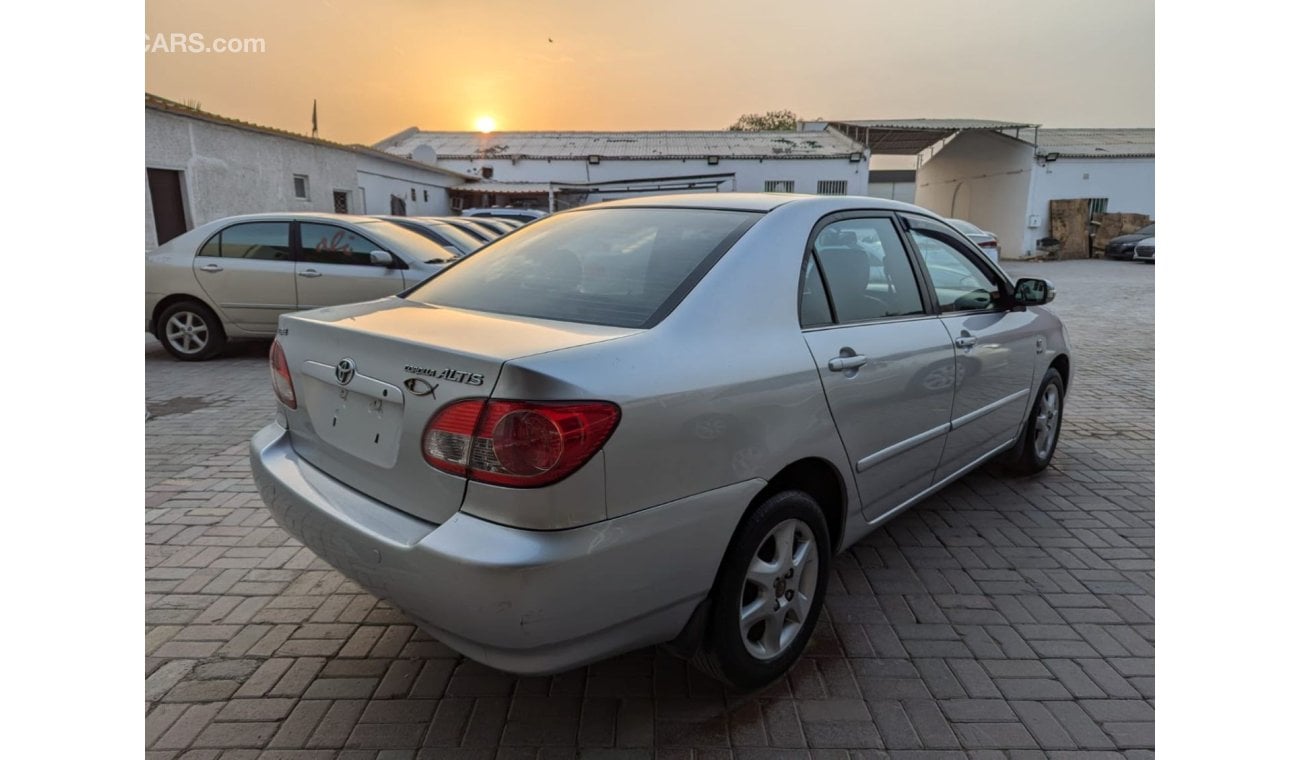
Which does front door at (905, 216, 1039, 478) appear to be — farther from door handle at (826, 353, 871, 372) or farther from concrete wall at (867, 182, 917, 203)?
concrete wall at (867, 182, 917, 203)

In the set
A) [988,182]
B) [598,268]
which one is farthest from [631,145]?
[598,268]

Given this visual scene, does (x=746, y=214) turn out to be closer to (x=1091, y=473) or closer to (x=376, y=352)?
(x=376, y=352)

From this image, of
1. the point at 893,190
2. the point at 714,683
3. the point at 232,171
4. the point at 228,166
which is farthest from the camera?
the point at 893,190

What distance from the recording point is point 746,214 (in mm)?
2727

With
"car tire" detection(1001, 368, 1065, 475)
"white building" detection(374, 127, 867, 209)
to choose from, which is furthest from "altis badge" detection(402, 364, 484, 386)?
"white building" detection(374, 127, 867, 209)

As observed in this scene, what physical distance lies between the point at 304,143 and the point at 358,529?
18.5 meters

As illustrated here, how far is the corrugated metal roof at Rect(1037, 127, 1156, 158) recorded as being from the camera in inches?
1198

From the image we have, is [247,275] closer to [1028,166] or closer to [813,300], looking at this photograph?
[813,300]

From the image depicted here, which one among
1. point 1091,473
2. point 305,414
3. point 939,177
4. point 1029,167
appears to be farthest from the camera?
point 939,177

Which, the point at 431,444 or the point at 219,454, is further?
the point at 219,454

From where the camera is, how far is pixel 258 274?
315 inches

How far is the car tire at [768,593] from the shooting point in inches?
89.5

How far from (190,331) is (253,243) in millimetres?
1165

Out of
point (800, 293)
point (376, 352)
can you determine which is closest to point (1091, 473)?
point (800, 293)
